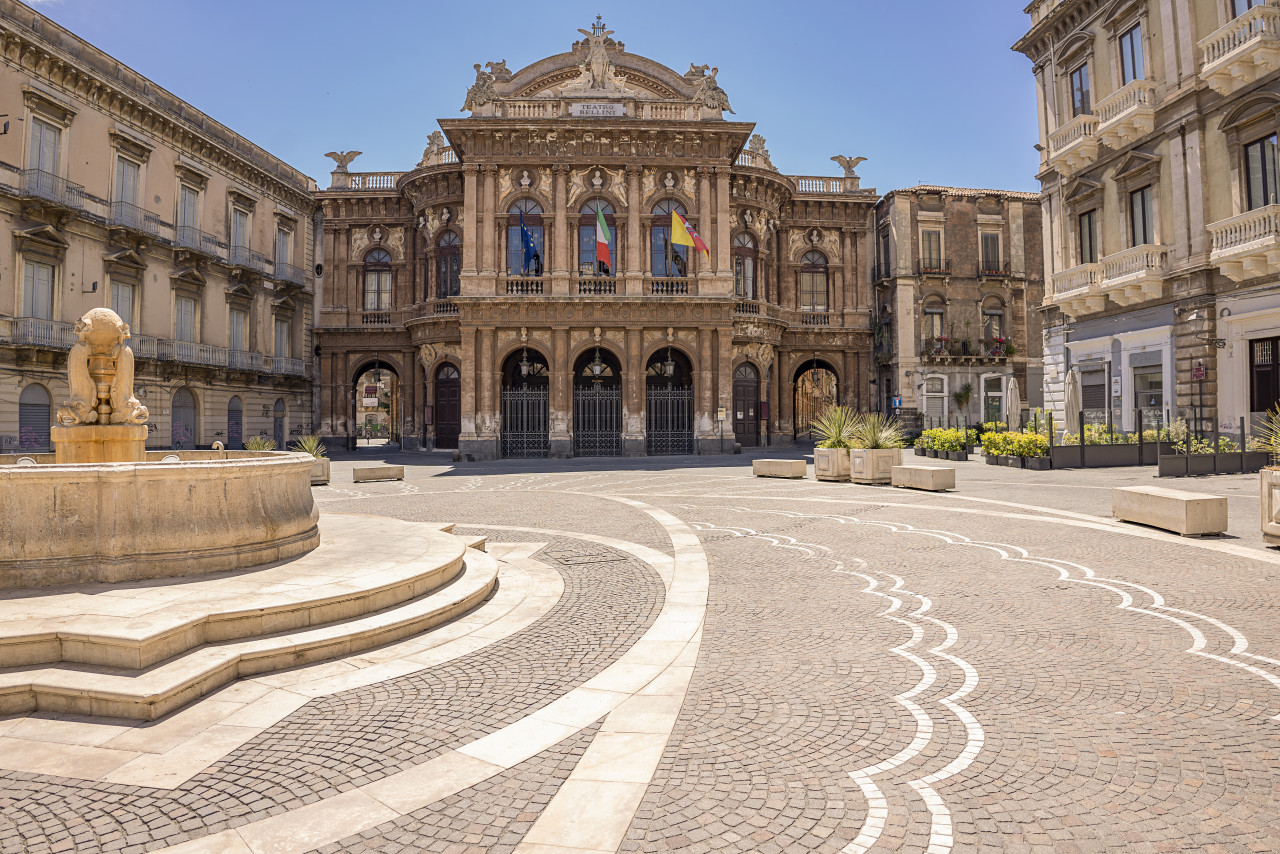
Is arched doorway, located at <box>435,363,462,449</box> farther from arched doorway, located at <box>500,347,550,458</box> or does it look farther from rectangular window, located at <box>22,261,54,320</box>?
rectangular window, located at <box>22,261,54,320</box>

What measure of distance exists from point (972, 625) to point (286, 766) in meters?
4.90

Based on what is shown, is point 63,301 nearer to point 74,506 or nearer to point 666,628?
point 74,506

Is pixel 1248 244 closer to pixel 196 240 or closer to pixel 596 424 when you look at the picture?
pixel 596 424

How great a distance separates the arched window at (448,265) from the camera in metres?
31.5

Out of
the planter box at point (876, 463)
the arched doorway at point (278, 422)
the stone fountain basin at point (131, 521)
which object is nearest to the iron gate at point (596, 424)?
the planter box at point (876, 463)

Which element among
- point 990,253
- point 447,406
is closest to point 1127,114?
point 990,253

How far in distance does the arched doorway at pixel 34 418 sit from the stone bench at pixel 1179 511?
29.6 meters

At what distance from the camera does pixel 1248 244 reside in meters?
16.0

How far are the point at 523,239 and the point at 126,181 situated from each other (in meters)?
14.8

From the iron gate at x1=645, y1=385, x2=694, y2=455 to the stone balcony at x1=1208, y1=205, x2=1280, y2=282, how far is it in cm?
1778

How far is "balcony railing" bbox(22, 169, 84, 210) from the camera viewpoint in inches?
824

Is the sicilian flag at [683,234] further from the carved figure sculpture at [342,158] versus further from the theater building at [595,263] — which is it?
the carved figure sculpture at [342,158]

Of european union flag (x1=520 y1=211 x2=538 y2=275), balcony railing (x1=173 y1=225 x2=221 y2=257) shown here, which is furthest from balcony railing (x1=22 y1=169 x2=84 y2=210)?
european union flag (x1=520 y1=211 x2=538 y2=275)

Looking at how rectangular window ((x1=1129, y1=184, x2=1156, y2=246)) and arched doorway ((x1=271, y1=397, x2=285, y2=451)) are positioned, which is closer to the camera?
rectangular window ((x1=1129, y1=184, x2=1156, y2=246))
